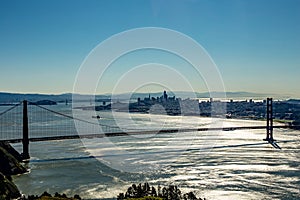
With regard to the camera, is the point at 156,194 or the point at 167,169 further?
the point at 167,169

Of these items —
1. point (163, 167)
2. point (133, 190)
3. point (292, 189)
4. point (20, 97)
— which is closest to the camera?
point (133, 190)

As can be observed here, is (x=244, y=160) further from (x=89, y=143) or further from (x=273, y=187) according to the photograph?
(x=89, y=143)

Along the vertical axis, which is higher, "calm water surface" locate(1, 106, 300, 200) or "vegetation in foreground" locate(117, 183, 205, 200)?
"vegetation in foreground" locate(117, 183, 205, 200)

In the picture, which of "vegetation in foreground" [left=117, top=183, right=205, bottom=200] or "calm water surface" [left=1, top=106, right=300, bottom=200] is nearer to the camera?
"vegetation in foreground" [left=117, top=183, right=205, bottom=200]

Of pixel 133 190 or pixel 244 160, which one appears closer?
pixel 133 190

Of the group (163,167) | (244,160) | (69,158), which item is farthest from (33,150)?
(244,160)

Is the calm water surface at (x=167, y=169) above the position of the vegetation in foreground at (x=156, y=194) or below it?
below

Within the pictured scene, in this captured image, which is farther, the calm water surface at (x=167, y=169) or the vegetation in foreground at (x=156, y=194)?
the calm water surface at (x=167, y=169)

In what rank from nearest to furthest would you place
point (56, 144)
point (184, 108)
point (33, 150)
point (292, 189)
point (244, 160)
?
point (292, 189), point (244, 160), point (33, 150), point (56, 144), point (184, 108)

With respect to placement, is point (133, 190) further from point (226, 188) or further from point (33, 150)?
point (33, 150)
